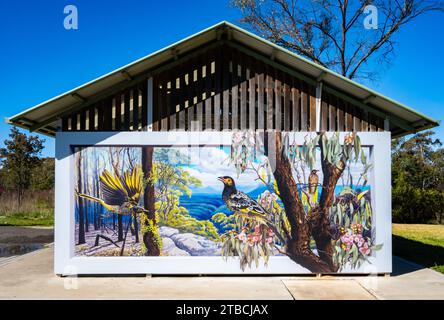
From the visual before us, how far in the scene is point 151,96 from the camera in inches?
328

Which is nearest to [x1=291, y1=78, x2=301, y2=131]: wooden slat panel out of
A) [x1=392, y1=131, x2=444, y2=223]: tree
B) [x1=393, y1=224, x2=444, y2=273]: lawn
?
[x1=393, y1=224, x2=444, y2=273]: lawn

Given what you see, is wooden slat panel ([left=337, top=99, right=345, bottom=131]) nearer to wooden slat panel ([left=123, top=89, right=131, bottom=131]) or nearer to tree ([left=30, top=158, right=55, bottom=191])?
wooden slat panel ([left=123, top=89, right=131, bottom=131])

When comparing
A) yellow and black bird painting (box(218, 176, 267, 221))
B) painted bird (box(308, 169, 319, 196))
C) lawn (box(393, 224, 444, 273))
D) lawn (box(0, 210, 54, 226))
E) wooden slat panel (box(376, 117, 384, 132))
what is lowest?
lawn (box(393, 224, 444, 273))

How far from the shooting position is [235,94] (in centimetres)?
838

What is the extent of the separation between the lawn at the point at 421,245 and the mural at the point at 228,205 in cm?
290

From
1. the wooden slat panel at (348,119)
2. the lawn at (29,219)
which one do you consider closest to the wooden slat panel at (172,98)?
the wooden slat panel at (348,119)

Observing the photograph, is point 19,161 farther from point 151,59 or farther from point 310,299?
point 310,299

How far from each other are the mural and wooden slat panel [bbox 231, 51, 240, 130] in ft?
0.98

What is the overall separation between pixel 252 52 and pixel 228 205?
10.3 feet

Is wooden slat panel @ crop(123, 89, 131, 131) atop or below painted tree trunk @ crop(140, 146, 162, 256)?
atop

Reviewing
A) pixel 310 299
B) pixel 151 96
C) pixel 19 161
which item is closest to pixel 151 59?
pixel 151 96

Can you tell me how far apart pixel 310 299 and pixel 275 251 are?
163 cm

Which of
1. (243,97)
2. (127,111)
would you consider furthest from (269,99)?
(127,111)

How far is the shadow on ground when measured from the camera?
367 inches
